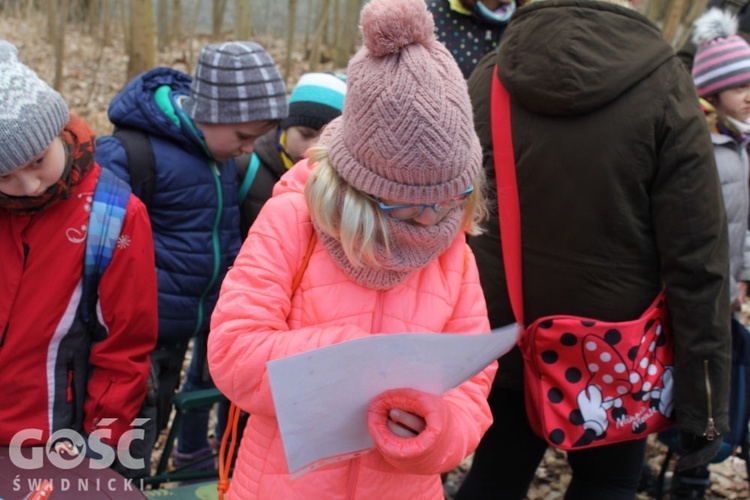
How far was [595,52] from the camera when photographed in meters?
2.03

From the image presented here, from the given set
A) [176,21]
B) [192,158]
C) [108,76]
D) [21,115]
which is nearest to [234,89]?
[192,158]

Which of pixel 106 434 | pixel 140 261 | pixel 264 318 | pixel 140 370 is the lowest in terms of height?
pixel 106 434

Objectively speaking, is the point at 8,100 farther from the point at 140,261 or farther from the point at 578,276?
the point at 578,276

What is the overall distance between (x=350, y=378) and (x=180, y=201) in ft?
4.78

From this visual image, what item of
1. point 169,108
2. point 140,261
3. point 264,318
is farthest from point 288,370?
point 169,108

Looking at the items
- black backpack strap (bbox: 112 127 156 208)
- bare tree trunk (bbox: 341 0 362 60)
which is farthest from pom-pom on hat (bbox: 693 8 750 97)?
bare tree trunk (bbox: 341 0 362 60)

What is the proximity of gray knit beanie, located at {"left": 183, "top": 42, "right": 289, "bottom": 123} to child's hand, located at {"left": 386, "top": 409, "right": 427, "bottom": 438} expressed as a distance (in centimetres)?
142


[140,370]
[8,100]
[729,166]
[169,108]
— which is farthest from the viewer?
[729,166]

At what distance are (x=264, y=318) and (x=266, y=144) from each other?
166cm

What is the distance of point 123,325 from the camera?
2090mm

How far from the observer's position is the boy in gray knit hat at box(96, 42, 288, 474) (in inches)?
98.3

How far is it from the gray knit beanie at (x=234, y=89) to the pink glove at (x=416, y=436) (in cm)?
140

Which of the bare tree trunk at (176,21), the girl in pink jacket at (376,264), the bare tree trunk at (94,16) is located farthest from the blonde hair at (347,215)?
the bare tree trunk at (94,16)

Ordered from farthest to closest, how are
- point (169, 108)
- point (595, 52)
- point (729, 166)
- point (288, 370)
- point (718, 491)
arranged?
point (718, 491)
point (729, 166)
point (169, 108)
point (595, 52)
point (288, 370)
